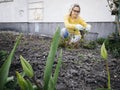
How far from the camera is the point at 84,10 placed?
35.4 ft

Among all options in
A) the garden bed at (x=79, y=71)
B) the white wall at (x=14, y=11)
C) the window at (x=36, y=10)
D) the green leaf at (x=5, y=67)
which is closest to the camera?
the green leaf at (x=5, y=67)

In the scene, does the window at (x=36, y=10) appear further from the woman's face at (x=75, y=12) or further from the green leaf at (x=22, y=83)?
the green leaf at (x=22, y=83)

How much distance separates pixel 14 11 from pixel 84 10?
172 inches

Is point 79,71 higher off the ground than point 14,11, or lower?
lower

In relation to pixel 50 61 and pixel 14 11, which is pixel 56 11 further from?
pixel 50 61

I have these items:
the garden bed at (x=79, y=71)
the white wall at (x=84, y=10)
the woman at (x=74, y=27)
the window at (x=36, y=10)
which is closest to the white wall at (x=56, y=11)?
the white wall at (x=84, y=10)

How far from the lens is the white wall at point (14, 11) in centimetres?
1353

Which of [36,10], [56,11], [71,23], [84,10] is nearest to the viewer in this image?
[71,23]

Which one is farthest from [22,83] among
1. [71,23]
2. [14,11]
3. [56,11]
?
[14,11]

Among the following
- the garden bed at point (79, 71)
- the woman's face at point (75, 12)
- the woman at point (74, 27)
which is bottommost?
the garden bed at point (79, 71)

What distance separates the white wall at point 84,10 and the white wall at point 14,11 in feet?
4.79

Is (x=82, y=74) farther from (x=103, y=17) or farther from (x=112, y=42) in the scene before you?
(x=103, y=17)

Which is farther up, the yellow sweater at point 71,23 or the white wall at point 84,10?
the white wall at point 84,10

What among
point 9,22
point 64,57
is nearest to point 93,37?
point 64,57
